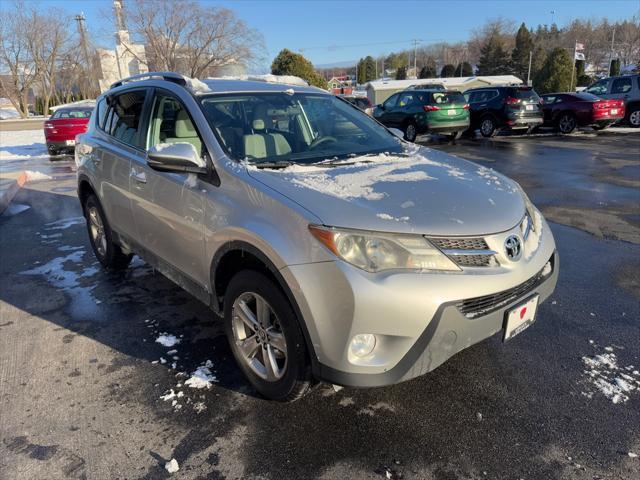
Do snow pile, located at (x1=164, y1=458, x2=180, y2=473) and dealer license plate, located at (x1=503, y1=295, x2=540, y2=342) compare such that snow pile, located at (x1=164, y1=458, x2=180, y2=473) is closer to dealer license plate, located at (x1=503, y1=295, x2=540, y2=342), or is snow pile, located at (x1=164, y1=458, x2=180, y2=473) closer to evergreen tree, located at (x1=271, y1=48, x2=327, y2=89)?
dealer license plate, located at (x1=503, y1=295, x2=540, y2=342)

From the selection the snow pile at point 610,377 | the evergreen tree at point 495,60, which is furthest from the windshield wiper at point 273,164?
the evergreen tree at point 495,60

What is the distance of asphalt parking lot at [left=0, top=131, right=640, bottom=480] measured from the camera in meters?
2.35

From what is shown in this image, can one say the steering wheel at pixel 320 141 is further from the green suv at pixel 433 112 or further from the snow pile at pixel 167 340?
the green suv at pixel 433 112

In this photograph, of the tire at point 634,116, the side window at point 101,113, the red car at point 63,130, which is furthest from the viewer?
the tire at point 634,116

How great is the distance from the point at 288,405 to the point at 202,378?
0.62 meters

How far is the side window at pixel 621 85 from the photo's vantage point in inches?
685

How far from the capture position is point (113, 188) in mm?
4227

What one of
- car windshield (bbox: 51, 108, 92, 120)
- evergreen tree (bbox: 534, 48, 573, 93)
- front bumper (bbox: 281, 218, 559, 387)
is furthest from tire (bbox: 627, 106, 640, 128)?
evergreen tree (bbox: 534, 48, 573, 93)

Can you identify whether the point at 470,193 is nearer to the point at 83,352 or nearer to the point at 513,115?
the point at 83,352

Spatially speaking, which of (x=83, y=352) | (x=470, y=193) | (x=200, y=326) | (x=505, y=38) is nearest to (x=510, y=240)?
(x=470, y=193)

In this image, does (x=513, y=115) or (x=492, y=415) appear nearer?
(x=492, y=415)

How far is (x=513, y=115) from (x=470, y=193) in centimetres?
1485

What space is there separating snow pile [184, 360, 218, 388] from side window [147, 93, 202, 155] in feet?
4.83

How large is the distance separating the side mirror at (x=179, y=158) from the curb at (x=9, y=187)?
649 centimetres
